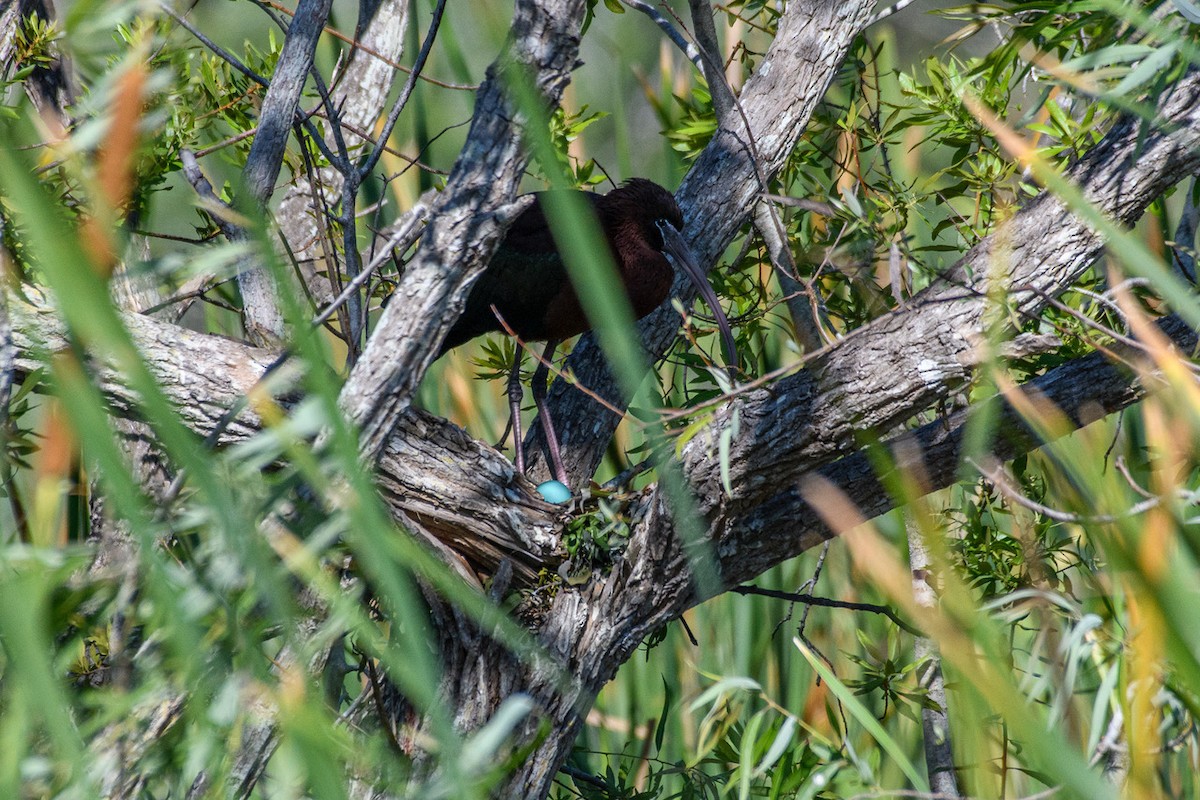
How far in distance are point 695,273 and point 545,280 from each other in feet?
1.37

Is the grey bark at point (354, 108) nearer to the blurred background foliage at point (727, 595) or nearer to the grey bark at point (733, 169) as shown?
the blurred background foliage at point (727, 595)

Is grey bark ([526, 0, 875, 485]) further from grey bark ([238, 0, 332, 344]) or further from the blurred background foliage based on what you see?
grey bark ([238, 0, 332, 344])

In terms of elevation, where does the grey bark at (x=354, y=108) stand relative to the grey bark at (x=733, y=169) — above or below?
above

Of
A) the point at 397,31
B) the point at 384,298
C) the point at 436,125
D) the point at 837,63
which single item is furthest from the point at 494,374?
the point at 436,125

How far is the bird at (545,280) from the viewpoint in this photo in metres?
2.74

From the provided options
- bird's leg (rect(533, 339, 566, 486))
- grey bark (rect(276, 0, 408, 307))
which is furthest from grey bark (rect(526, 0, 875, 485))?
grey bark (rect(276, 0, 408, 307))

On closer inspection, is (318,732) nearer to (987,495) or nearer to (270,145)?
(270,145)

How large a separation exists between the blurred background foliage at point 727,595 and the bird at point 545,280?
116 mm

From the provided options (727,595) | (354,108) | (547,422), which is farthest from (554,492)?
(354,108)

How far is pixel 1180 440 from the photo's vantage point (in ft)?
4.72

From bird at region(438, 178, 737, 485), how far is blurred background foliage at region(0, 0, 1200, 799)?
0.38ft

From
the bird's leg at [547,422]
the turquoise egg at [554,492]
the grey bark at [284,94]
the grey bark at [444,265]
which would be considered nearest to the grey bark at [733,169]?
the bird's leg at [547,422]

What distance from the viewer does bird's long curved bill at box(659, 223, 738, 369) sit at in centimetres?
245

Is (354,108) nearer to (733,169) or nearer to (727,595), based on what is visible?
(733,169)
